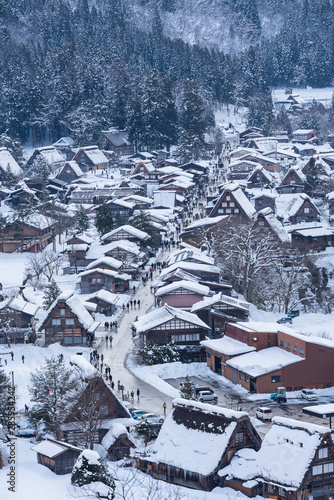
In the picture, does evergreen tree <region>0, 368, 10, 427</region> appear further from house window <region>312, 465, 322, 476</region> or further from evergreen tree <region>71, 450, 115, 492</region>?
house window <region>312, 465, 322, 476</region>

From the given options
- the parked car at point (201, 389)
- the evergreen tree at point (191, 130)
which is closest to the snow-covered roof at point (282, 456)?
the parked car at point (201, 389)

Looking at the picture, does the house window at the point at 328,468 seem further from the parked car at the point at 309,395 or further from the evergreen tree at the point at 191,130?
the evergreen tree at the point at 191,130


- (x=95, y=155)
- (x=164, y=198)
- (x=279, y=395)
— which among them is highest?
(x=95, y=155)

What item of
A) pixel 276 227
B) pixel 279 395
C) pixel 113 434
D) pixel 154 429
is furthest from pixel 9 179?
pixel 113 434

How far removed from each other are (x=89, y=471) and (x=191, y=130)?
66.0 m

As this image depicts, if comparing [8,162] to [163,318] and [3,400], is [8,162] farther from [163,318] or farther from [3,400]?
[3,400]

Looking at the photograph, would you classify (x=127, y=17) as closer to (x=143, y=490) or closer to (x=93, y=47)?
(x=93, y=47)

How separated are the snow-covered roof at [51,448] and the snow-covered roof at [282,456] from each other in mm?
4520

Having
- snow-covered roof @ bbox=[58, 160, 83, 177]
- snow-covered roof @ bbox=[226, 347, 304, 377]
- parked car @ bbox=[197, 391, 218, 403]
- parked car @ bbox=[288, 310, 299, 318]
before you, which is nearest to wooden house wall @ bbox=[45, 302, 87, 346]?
snow-covered roof @ bbox=[226, 347, 304, 377]

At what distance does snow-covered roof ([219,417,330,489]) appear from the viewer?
23.9 meters

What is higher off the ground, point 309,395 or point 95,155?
point 95,155

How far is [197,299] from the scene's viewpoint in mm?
44750

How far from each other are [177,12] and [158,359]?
150m

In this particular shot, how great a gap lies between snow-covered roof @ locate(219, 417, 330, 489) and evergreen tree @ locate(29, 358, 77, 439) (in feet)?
20.3
